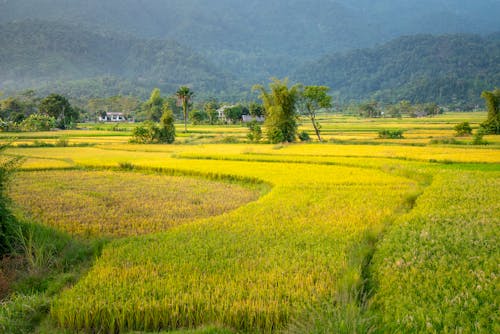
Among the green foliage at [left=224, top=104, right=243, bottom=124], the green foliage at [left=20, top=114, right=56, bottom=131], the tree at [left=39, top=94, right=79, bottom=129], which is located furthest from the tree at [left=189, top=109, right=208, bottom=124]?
the green foliage at [left=20, top=114, right=56, bottom=131]

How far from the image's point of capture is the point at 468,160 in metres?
24.2

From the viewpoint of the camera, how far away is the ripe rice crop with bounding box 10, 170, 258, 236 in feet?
39.4

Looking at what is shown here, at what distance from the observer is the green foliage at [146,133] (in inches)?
1812

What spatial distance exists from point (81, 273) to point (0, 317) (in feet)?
7.28

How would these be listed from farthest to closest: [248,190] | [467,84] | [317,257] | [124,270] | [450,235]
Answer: [467,84]
[248,190]
[450,235]
[317,257]
[124,270]

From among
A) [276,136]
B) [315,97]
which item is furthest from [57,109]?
[315,97]

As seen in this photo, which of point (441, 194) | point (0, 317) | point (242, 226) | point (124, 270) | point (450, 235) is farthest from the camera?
point (441, 194)

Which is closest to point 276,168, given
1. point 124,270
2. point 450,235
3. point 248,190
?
point 248,190

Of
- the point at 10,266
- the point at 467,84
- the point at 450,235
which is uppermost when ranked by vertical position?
the point at 467,84

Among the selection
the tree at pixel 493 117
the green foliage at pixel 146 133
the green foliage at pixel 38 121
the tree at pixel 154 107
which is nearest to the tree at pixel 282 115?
the green foliage at pixel 146 133

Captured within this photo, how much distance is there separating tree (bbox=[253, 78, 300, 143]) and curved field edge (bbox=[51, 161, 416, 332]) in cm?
3318

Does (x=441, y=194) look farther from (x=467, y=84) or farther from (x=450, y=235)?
(x=467, y=84)

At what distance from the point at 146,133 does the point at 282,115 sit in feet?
49.0

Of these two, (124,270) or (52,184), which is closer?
(124,270)
